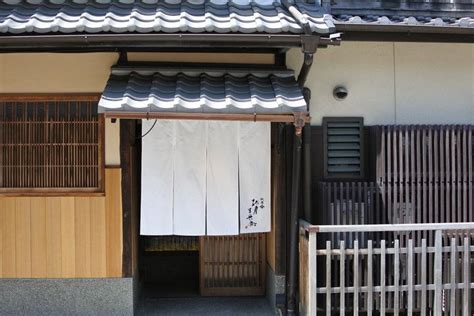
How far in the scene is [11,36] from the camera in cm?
627

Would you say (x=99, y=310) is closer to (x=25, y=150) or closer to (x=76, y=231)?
(x=76, y=231)

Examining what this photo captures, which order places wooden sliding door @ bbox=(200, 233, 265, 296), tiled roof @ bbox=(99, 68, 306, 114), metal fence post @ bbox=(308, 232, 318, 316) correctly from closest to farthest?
tiled roof @ bbox=(99, 68, 306, 114) → metal fence post @ bbox=(308, 232, 318, 316) → wooden sliding door @ bbox=(200, 233, 265, 296)

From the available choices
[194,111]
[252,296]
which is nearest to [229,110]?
[194,111]

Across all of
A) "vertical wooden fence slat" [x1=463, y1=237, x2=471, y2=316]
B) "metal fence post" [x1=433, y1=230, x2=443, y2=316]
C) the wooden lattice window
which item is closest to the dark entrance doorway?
the wooden lattice window

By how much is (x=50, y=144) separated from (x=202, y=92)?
8.54ft

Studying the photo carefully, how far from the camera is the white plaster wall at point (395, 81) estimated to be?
25.4 ft

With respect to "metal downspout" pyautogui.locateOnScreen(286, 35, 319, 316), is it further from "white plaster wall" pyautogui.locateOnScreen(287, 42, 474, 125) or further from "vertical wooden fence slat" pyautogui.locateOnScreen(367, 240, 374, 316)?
"vertical wooden fence slat" pyautogui.locateOnScreen(367, 240, 374, 316)

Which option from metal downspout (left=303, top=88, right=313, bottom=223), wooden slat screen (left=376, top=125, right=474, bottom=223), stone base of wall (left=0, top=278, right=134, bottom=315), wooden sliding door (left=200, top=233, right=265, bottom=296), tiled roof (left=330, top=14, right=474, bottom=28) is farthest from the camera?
wooden sliding door (left=200, top=233, right=265, bottom=296)

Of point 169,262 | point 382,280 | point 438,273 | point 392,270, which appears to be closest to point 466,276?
point 438,273

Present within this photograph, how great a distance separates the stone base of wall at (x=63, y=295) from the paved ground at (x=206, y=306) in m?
0.63

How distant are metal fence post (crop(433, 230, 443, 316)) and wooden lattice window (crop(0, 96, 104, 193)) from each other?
15.8ft

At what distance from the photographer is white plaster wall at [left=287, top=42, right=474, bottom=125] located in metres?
7.73

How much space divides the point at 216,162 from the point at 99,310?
281cm

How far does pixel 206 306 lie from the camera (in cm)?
811
